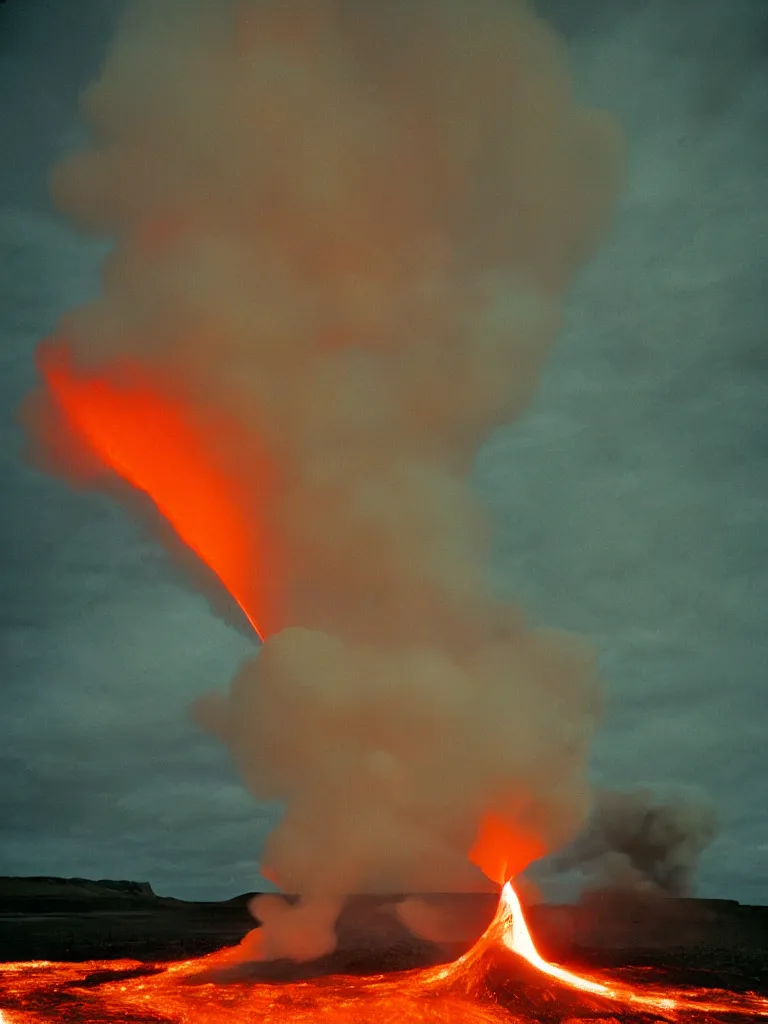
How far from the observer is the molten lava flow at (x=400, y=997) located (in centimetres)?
4066

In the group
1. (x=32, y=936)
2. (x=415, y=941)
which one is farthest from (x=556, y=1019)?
(x=32, y=936)

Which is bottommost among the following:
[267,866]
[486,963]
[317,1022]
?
[317,1022]

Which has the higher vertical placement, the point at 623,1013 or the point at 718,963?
the point at 718,963

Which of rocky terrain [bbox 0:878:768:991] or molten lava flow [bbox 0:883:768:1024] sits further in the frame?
rocky terrain [bbox 0:878:768:991]

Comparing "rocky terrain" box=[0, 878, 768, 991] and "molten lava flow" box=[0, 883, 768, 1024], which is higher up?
"rocky terrain" box=[0, 878, 768, 991]

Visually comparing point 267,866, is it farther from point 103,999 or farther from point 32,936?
point 32,936

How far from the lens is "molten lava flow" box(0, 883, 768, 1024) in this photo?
40656 millimetres

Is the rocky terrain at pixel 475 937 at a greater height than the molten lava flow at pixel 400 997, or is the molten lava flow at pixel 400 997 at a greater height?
the rocky terrain at pixel 475 937

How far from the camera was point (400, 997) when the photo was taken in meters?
44.4

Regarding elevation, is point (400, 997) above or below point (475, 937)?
below

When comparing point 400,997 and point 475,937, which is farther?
point 475,937

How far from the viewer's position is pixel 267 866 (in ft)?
177

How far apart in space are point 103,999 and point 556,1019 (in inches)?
727

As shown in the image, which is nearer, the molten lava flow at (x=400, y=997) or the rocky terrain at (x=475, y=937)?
the molten lava flow at (x=400, y=997)
